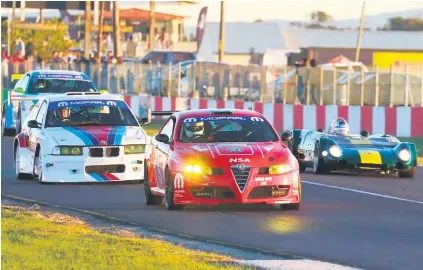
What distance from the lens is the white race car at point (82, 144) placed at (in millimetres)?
18609

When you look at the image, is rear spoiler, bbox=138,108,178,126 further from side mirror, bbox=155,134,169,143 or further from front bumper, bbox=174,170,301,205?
front bumper, bbox=174,170,301,205

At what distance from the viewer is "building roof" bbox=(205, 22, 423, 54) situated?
309 ft

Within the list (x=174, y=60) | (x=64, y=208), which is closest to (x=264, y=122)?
(x=64, y=208)

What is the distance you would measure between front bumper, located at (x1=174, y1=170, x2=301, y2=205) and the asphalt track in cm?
17

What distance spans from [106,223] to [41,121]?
5.87 m

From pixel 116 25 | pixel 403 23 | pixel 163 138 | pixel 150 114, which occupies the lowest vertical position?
pixel 163 138

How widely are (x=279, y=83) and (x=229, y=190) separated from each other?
792 inches

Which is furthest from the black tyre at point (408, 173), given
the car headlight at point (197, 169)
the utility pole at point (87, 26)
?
the utility pole at point (87, 26)

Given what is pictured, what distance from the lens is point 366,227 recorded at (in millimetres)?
13617

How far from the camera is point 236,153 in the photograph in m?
15.0

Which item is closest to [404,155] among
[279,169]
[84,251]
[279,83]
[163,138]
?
[163,138]

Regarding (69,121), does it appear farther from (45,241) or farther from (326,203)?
(45,241)

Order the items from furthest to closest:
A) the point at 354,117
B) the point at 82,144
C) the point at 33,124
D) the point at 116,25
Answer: the point at 116,25 < the point at 354,117 < the point at 33,124 < the point at 82,144

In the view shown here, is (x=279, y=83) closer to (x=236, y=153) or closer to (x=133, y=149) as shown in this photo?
(x=133, y=149)
